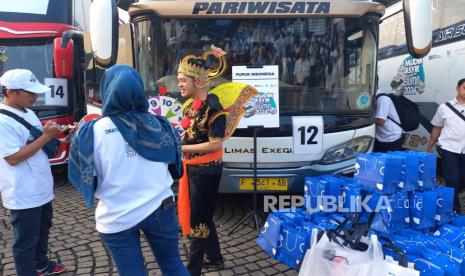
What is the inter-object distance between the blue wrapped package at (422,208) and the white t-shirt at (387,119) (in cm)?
189

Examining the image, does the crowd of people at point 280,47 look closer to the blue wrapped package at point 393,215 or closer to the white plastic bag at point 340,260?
the blue wrapped package at point 393,215

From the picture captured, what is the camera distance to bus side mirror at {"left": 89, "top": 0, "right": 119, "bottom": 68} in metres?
4.30

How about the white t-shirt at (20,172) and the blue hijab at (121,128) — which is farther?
the white t-shirt at (20,172)

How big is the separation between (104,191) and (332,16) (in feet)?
11.1

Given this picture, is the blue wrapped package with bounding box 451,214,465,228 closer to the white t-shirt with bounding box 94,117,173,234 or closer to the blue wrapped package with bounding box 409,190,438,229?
the blue wrapped package with bounding box 409,190,438,229

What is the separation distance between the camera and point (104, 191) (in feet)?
7.05

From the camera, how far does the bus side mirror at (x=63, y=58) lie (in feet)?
21.0

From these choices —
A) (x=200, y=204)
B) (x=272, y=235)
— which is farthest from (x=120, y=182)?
(x=272, y=235)

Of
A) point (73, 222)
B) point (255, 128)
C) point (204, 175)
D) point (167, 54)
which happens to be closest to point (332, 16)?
point (255, 128)

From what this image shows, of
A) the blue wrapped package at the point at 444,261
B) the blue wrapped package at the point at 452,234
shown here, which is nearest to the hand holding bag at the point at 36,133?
the blue wrapped package at the point at 444,261

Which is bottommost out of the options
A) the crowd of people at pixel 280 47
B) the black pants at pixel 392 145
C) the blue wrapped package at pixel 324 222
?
the blue wrapped package at pixel 324 222

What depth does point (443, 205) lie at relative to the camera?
3.79 m

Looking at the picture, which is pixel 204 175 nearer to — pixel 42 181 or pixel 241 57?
pixel 42 181

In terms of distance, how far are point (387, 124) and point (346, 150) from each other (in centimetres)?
107
